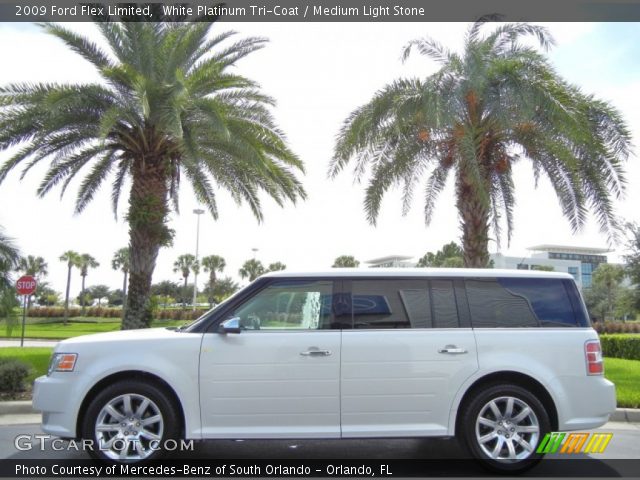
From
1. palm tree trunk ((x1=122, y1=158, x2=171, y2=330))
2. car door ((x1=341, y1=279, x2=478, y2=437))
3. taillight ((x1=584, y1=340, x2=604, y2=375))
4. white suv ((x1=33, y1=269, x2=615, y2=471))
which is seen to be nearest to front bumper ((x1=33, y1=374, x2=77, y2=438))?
white suv ((x1=33, y1=269, x2=615, y2=471))

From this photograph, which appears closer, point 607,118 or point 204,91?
point 607,118

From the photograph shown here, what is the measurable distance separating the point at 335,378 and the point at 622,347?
61.2 ft

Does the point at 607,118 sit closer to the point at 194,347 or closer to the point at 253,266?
the point at 194,347

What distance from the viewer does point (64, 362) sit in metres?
5.36

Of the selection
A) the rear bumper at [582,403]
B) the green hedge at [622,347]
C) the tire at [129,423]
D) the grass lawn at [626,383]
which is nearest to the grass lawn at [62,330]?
the grass lawn at [626,383]

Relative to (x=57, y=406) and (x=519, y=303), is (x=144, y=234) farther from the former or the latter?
(x=519, y=303)

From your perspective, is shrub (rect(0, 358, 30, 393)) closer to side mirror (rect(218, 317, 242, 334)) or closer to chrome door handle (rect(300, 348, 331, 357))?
side mirror (rect(218, 317, 242, 334))

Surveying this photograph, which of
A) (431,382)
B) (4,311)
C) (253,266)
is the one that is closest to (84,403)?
(431,382)

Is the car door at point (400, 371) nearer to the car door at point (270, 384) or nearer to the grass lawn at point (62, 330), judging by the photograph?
the car door at point (270, 384)

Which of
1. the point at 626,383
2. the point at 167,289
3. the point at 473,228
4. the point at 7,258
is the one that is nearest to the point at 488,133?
the point at 473,228

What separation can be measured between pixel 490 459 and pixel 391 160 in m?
10.4

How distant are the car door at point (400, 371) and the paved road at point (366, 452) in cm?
73

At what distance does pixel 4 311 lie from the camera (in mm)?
11352

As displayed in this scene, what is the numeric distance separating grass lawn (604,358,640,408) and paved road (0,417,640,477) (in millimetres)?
1822
